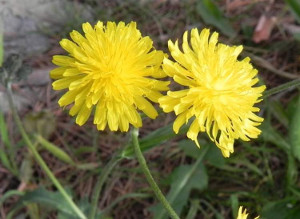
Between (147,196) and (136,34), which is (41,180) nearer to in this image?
(147,196)

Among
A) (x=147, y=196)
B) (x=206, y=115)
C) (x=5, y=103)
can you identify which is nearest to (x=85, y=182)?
(x=147, y=196)

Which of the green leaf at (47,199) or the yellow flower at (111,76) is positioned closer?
the yellow flower at (111,76)

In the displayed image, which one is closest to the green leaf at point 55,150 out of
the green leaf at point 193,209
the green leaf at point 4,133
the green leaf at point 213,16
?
the green leaf at point 4,133

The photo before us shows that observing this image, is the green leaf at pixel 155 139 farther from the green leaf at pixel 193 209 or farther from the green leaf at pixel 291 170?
the green leaf at pixel 291 170

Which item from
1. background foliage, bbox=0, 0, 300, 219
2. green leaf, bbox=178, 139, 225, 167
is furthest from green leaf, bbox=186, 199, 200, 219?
green leaf, bbox=178, 139, 225, 167

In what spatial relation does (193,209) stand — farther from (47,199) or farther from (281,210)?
(47,199)

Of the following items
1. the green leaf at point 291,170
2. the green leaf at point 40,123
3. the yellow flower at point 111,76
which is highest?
the yellow flower at point 111,76

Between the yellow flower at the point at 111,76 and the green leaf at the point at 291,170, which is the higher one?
the yellow flower at the point at 111,76
